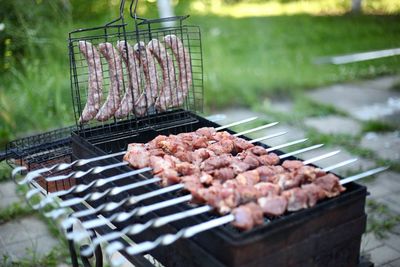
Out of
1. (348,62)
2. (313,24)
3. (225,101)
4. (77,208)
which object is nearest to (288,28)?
(313,24)

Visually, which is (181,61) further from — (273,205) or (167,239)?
(167,239)

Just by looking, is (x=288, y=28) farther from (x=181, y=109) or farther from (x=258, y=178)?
(x=258, y=178)

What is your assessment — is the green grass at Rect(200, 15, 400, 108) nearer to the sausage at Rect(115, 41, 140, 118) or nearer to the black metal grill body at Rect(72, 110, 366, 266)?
the sausage at Rect(115, 41, 140, 118)

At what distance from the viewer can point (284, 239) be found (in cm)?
204

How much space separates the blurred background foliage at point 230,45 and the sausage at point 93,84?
8.07 ft

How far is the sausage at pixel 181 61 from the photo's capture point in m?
3.19

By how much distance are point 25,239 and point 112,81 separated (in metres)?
1.97

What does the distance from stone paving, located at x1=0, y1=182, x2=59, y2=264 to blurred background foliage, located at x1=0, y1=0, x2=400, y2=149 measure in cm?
156

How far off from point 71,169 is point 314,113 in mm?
4591

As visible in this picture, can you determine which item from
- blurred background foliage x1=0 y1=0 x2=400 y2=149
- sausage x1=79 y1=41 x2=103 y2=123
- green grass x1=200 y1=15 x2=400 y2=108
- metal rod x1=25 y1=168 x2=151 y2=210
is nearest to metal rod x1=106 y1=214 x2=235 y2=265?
metal rod x1=25 y1=168 x2=151 y2=210

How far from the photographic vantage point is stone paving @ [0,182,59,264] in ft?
13.3

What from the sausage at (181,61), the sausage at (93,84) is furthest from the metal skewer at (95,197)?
the sausage at (181,61)

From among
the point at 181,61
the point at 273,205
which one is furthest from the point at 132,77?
the point at 273,205

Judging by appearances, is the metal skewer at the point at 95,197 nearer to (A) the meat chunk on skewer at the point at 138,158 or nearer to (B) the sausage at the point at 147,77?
(A) the meat chunk on skewer at the point at 138,158
